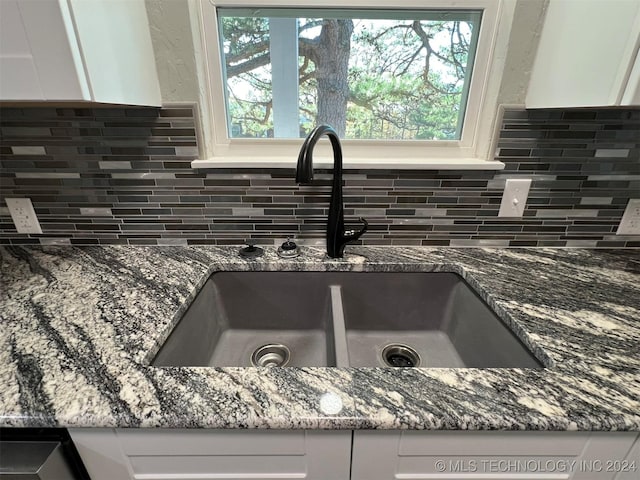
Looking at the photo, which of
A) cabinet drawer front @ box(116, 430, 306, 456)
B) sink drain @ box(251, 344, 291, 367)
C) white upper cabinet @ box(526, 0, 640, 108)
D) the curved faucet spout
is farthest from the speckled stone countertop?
white upper cabinet @ box(526, 0, 640, 108)

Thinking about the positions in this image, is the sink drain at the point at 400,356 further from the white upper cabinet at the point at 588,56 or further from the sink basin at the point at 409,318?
the white upper cabinet at the point at 588,56

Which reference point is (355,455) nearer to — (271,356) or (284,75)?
(271,356)

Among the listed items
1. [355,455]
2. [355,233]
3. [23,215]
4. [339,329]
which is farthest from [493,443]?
[23,215]

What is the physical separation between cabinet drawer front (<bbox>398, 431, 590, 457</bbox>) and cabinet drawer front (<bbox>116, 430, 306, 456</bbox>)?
0.63 ft

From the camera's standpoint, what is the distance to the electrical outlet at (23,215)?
3.18ft

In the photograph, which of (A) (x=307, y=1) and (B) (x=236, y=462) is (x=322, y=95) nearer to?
(A) (x=307, y=1)

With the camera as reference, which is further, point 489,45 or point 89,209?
point 89,209

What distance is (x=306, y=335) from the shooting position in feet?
3.15

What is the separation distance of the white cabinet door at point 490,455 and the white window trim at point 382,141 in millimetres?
677

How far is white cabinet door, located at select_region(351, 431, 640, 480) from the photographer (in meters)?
0.52

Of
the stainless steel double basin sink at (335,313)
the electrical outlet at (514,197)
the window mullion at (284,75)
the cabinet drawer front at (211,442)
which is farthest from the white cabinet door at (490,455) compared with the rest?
the window mullion at (284,75)

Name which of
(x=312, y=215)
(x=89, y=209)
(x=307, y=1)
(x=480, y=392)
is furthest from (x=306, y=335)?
(x=307, y=1)

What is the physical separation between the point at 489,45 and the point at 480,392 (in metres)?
0.90

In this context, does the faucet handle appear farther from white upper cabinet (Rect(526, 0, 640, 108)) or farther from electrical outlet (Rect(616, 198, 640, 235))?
electrical outlet (Rect(616, 198, 640, 235))
